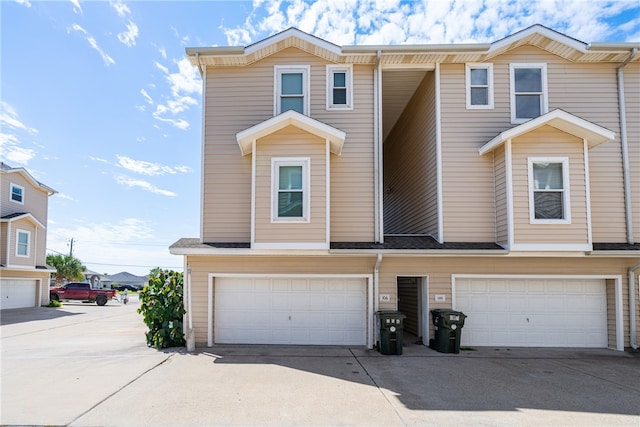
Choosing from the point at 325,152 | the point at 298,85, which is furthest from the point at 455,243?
the point at 298,85

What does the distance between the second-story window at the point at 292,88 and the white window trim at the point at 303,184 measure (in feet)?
5.95

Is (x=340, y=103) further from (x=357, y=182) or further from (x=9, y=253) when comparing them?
(x=9, y=253)

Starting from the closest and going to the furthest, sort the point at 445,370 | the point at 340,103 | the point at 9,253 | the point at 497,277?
the point at 445,370 < the point at 497,277 < the point at 340,103 < the point at 9,253

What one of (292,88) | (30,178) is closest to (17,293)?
(30,178)

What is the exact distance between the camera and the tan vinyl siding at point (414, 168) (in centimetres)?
1112

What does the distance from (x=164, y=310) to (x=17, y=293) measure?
16.1 metres

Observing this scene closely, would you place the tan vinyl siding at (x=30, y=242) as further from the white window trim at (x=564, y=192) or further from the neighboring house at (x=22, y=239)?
the white window trim at (x=564, y=192)

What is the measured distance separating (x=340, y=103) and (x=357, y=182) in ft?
7.67

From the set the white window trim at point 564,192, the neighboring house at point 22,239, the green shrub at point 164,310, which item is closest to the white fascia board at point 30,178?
the neighboring house at point 22,239

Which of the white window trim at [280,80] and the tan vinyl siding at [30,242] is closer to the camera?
the white window trim at [280,80]

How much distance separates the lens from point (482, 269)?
10.1 meters

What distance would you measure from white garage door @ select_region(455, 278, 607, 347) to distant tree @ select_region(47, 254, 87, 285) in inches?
1640

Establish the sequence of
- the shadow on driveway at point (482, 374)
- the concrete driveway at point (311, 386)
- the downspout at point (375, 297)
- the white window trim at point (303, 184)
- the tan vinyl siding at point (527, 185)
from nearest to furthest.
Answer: the concrete driveway at point (311, 386)
the shadow on driveway at point (482, 374)
the tan vinyl siding at point (527, 185)
the white window trim at point (303, 184)
the downspout at point (375, 297)

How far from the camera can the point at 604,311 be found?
10141mm
